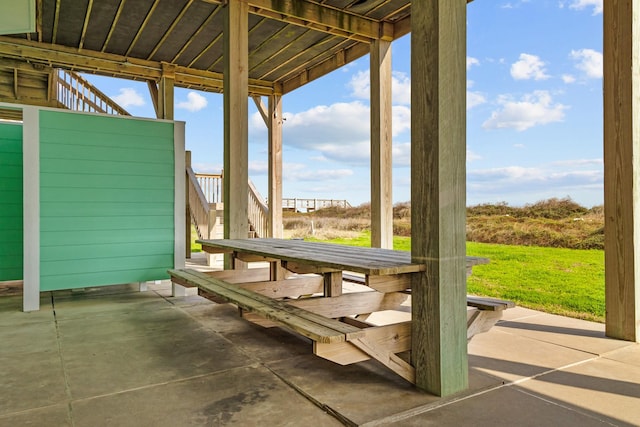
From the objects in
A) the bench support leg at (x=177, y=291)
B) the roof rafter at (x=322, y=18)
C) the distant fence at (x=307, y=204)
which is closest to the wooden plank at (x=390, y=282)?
the bench support leg at (x=177, y=291)

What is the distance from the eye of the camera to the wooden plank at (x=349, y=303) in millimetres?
2668

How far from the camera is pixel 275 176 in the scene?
8.20 m

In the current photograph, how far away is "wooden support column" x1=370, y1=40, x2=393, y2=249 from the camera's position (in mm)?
5219

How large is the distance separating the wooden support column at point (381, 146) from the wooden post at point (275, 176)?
319 centimetres

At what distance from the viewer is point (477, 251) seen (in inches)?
338

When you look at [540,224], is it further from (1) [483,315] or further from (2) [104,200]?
(2) [104,200]

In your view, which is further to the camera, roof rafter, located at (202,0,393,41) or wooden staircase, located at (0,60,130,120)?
wooden staircase, located at (0,60,130,120)

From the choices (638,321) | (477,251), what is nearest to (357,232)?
(477,251)

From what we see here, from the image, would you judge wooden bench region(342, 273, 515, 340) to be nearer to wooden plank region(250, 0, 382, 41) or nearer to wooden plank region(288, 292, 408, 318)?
wooden plank region(288, 292, 408, 318)

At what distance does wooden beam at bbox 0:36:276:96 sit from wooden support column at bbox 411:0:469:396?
6238 millimetres

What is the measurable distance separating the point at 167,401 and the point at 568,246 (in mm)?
8257

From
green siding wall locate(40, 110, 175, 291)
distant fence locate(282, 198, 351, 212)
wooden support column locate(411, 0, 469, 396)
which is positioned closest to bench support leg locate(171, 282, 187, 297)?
green siding wall locate(40, 110, 175, 291)

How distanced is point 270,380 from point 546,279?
554 cm

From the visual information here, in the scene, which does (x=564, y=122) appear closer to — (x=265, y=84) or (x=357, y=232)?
(x=357, y=232)
